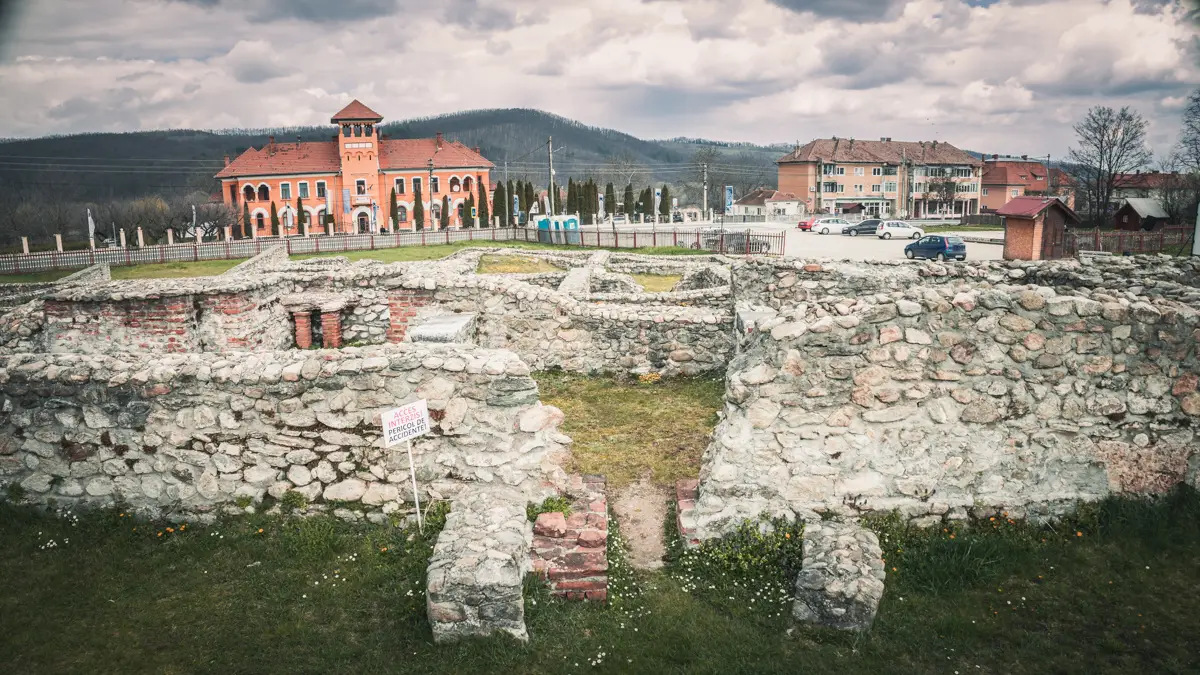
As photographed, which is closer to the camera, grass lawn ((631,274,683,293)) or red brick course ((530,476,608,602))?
red brick course ((530,476,608,602))

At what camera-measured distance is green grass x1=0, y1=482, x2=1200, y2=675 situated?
4.50 m

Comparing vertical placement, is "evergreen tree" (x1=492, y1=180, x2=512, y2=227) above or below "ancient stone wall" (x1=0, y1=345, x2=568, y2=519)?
above

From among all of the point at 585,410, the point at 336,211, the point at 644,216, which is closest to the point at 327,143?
the point at 336,211

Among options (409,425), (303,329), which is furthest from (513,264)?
(409,425)

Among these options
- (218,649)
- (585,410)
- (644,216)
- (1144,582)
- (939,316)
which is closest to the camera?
(218,649)

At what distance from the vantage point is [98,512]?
600 cm

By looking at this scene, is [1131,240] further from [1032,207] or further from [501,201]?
[501,201]

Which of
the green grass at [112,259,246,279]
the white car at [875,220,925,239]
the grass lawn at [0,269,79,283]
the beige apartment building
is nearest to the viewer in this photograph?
the grass lawn at [0,269,79,283]

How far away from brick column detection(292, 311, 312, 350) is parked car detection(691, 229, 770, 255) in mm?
23830

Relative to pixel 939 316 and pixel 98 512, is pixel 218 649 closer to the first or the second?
pixel 98 512

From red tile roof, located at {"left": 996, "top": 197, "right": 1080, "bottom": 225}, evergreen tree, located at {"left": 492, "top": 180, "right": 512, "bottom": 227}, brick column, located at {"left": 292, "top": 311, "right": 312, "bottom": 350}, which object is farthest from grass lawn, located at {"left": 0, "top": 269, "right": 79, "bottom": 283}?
red tile roof, located at {"left": 996, "top": 197, "right": 1080, "bottom": 225}

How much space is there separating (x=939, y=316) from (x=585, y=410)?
4.93 meters

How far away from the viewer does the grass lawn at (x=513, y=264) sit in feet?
88.4

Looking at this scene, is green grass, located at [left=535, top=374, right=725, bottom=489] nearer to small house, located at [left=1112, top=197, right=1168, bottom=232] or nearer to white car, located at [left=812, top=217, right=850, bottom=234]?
small house, located at [left=1112, top=197, right=1168, bottom=232]
